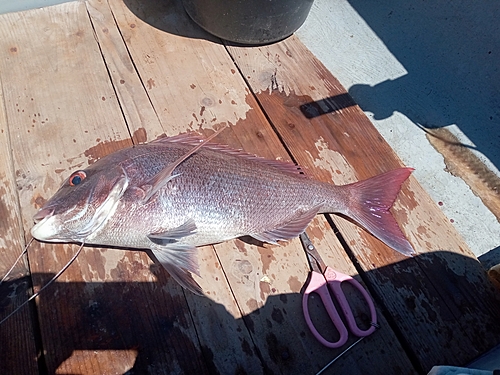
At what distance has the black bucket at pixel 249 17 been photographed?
88.0 inches

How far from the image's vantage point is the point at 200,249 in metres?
1.67

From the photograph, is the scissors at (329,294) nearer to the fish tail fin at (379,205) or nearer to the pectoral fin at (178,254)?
the fish tail fin at (379,205)

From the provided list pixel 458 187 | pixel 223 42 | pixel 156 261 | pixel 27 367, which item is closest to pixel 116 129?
pixel 156 261

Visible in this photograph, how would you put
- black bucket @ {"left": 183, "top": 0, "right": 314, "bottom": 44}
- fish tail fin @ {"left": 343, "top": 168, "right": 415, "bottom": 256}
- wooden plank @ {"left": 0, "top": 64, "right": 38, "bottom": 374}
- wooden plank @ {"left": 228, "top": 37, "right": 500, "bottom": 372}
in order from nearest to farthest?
wooden plank @ {"left": 0, "top": 64, "right": 38, "bottom": 374}, wooden plank @ {"left": 228, "top": 37, "right": 500, "bottom": 372}, fish tail fin @ {"left": 343, "top": 168, "right": 415, "bottom": 256}, black bucket @ {"left": 183, "top": 0, "right": 314, "bottom": 44}

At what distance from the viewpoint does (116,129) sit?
1.94 metres

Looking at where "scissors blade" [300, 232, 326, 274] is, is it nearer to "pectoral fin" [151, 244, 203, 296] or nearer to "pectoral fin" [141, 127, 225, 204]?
"pectoral fin" [151, 244, 203, 296]

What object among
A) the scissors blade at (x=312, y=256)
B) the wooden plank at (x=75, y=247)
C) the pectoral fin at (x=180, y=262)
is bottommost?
the wooden plank at (x=75, y=247)

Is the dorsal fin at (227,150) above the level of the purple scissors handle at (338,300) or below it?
above

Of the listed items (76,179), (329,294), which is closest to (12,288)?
(76,179)

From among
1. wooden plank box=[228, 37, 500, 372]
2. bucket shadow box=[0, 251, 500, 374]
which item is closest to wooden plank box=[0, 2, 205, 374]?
bucket shadow box=[0, 251, 500, 374]

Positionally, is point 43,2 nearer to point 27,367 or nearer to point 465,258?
point 27,367

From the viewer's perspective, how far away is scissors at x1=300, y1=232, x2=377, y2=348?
1514mm

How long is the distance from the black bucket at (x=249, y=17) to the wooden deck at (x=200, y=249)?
0.08 metres

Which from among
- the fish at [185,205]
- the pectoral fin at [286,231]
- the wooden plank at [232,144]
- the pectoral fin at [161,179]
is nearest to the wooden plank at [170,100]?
the wooden plank at [232,144]
